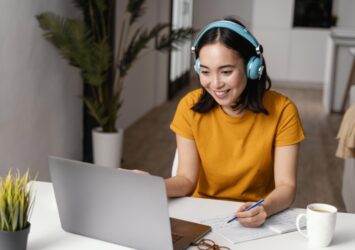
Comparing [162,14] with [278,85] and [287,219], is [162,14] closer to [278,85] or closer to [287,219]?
[278,85]

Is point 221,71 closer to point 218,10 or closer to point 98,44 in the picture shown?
point 98,44

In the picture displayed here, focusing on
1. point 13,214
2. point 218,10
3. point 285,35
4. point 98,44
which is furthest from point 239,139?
point 218,10

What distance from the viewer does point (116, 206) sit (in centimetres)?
143

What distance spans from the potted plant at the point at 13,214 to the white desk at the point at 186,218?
0.26 ft

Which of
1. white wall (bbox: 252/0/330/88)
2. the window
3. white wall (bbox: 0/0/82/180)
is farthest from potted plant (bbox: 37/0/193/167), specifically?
the window

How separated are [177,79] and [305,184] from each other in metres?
3.54

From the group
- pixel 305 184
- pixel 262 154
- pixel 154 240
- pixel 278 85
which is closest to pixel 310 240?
pixel 154 240

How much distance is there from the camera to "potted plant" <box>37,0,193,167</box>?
3773 millimetres

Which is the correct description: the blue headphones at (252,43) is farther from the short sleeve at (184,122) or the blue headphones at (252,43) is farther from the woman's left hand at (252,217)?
the woman's left hand at (252,217)

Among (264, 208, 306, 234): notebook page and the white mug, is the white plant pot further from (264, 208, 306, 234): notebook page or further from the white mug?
the white mug

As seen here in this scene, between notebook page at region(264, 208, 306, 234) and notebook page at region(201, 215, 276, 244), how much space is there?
0.07ft

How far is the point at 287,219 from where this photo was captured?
5.55ft

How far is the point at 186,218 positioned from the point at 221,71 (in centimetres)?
45

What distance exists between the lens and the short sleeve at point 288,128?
195cm
